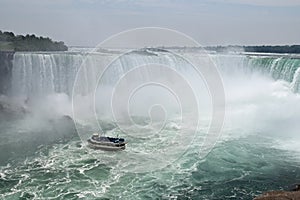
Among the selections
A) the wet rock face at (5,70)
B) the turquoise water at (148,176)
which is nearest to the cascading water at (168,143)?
the turquoise water at (148,176)

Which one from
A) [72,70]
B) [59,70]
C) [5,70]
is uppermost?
[72,70]

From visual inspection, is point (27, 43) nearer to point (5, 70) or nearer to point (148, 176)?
point (5, 70)

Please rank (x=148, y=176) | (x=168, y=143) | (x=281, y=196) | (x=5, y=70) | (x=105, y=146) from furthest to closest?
1. (x=5, y=70)
2. (x=168, y=143)
3. (x=105, y=146)
4. (x=148, y=176)
5. (x=281, y=196)

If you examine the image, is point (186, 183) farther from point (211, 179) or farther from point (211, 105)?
point (211, 105)

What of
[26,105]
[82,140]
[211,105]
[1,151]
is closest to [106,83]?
[26,105]

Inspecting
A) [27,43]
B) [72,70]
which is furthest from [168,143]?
[27,43]

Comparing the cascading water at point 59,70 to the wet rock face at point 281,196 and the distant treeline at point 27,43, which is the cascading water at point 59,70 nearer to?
the distant treeline at point 27,43
